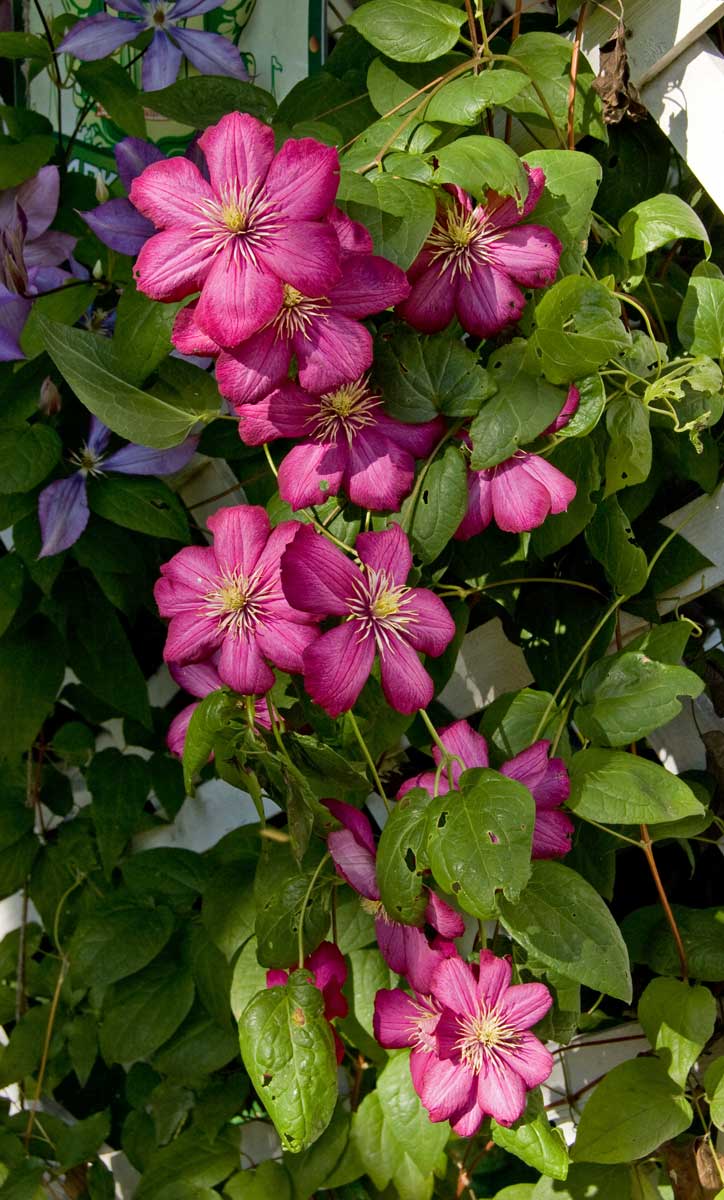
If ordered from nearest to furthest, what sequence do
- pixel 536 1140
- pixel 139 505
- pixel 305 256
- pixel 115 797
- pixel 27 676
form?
pixel 305 256, pixel 536 1140, pixel 139 505, pixel 27 676, pixel 115 797

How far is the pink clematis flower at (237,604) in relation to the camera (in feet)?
2.39

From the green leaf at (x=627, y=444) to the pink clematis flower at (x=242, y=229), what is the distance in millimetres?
254

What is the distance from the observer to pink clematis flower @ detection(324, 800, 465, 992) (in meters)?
0.78

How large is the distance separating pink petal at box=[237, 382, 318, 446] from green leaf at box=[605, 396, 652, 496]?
0.21 meters

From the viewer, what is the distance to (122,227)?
89cm

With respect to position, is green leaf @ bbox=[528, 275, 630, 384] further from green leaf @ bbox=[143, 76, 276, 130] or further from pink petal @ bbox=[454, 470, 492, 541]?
green leaf @ bbox=[143, 76, 276, 130]

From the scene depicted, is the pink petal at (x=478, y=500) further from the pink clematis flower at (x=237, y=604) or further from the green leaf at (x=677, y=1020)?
the green leaf at (x=677, y=1020)

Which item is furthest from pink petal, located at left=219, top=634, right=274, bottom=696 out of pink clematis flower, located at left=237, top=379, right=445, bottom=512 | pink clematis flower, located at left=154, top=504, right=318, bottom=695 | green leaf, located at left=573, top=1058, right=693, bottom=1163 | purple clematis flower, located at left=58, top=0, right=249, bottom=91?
purple clematis flower, located at left=58, top=0, right=249, bottom=91

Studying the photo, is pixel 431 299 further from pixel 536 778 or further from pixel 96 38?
pixel 96 38

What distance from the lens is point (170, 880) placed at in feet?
3.68

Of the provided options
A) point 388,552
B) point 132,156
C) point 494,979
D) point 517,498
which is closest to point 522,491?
point 517,498

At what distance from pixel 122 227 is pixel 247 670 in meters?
0.39

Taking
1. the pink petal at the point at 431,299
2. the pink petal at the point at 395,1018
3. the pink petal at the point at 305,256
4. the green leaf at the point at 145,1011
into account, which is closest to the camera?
the pink petal at the point at 305,256

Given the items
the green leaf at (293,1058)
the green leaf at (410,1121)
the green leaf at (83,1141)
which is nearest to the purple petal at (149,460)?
the green leaf at (293,1058)
